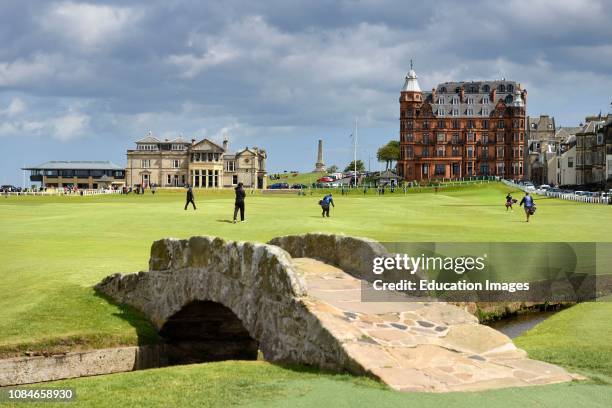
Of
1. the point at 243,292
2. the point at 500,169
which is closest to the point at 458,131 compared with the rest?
the point at 500,169

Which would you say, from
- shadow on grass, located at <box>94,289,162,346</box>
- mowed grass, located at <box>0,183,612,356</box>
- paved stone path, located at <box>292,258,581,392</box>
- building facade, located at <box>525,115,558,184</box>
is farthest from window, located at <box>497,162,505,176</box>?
paved stone path, located at <box>292,258,581,392</box>

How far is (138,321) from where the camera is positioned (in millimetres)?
21438

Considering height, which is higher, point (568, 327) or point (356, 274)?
point (356, 274)

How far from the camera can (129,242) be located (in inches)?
1394

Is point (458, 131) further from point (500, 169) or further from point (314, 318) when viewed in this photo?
point (314, 318)

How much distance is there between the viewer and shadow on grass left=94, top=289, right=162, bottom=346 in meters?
20.6

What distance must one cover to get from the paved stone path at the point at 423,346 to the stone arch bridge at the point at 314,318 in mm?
22

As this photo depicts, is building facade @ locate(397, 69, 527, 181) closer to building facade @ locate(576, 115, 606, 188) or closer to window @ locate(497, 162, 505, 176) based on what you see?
window @ locate(497, 162, 505, 176)

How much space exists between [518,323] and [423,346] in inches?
485

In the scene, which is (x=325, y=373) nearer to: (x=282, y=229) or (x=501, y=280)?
(x=501, y=280)

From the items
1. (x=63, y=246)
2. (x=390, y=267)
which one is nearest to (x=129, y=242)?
(x=63, y=246)

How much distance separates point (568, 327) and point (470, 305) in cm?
629

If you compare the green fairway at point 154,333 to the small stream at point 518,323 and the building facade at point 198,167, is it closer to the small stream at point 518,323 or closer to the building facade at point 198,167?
the small stream at point 518,323

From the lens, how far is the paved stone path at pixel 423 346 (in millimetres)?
11094
